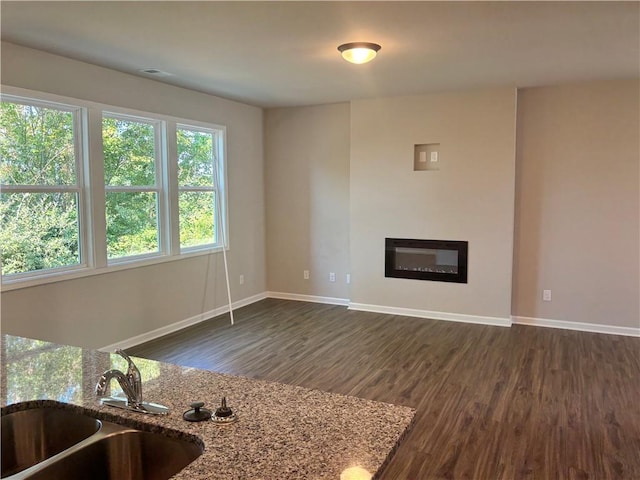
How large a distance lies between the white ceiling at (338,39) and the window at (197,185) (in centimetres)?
79

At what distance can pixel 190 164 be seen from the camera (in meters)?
5.55

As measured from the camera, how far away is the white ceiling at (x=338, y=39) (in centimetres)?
292

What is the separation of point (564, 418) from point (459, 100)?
3.50m

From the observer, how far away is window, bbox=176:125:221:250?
215 inches

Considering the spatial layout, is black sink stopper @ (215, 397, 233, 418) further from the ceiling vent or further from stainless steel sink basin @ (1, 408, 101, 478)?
the ceiling vent

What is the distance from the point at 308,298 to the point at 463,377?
307cm

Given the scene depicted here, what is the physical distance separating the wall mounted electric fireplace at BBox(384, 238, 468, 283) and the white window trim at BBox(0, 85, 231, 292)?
8.11 ft

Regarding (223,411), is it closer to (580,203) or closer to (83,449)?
(83,449)

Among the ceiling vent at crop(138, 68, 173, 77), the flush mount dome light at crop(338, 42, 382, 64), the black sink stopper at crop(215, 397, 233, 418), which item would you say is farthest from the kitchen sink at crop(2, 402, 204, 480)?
the ceiling vent at crop(138, 68, 173, 77)

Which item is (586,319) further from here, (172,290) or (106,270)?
(106,270)

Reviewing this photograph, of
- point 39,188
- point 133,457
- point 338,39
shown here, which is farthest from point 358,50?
point 133,457

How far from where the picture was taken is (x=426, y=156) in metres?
5.73

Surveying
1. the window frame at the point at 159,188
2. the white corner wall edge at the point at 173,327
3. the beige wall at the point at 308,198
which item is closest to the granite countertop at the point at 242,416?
the white corner wall edge at the point at 173,327

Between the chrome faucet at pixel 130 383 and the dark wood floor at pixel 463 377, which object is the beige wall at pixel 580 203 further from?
the chrome faucet at pixel 130 383
